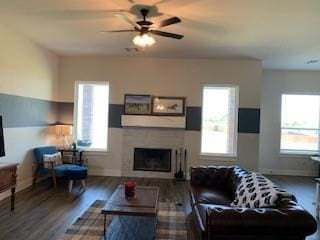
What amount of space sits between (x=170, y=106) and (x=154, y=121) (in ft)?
1.69

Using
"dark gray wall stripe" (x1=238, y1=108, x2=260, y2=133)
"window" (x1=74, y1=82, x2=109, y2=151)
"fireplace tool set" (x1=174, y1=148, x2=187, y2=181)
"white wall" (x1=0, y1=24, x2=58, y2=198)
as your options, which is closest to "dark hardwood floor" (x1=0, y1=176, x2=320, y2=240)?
"fireplace tool set" (x1=174, y1=148, x2=187, y2=181)

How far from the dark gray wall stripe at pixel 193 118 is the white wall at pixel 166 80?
0.11m

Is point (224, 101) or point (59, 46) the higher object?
point (59, 46)

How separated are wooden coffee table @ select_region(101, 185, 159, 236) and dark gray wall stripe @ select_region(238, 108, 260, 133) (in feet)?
11.6

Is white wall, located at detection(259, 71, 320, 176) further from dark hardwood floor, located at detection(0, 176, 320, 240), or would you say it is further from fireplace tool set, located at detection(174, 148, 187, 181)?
fireplace tool set, located at detection(174, 148, 187, 181)

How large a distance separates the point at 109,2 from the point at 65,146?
418 cm

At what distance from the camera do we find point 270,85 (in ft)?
26.3

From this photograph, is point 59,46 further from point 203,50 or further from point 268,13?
point 268,13

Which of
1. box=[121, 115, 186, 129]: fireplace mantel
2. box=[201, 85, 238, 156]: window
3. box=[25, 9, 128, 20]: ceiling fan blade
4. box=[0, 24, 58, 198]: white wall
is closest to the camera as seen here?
box=[25, 9, 128, 20]: ceiling fan blade

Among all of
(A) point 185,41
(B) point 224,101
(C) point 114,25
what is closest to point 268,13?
(A) point 185,41

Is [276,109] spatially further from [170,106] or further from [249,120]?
[170,106]

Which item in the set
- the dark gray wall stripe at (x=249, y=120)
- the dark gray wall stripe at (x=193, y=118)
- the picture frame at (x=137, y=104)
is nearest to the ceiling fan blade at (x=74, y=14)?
the picture frame at (x=137, y=104)

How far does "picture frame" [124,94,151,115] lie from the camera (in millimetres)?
6891

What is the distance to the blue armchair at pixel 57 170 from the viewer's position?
533 centimetres
